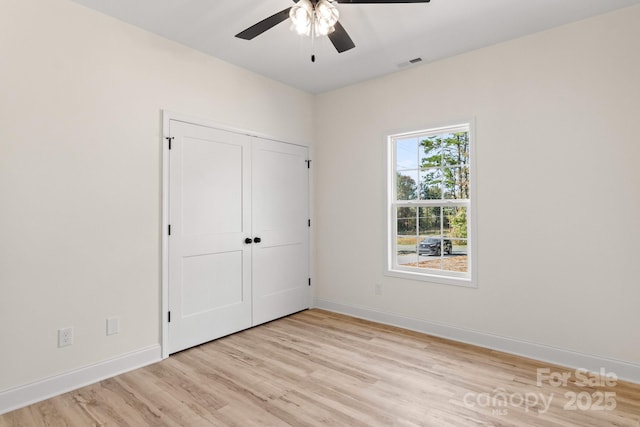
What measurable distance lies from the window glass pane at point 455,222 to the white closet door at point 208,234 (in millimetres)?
2084

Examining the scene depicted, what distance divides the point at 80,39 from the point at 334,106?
2661 mm

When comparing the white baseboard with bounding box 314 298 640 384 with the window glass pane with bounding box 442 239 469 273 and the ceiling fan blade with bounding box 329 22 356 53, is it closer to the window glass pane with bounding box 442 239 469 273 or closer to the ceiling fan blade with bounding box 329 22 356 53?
the window glass pane with bounding box 442 239 469 273

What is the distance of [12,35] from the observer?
7.30 feet

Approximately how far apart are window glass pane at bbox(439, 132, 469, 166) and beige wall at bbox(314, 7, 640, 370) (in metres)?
0.19

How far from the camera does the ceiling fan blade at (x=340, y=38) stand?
2188mm

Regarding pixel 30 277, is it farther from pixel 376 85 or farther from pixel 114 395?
pixel 376 85

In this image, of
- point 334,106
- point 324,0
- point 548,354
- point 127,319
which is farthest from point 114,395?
point 334,106

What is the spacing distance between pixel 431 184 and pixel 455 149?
1.39ft

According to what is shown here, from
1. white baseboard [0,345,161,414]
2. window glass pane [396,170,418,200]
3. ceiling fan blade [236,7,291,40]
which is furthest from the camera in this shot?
window glass pane [396,170,418,200]

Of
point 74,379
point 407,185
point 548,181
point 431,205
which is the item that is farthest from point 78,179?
point 548,181

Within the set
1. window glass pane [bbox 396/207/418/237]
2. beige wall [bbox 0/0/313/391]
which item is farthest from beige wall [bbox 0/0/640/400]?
window glass pane [bbox 396/207/418/237]

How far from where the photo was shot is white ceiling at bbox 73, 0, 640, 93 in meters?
2.50

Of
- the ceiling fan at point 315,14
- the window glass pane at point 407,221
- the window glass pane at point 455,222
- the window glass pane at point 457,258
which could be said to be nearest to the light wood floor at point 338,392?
the window glass pane at point 457,258

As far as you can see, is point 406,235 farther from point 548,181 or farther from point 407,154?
point 548,181
